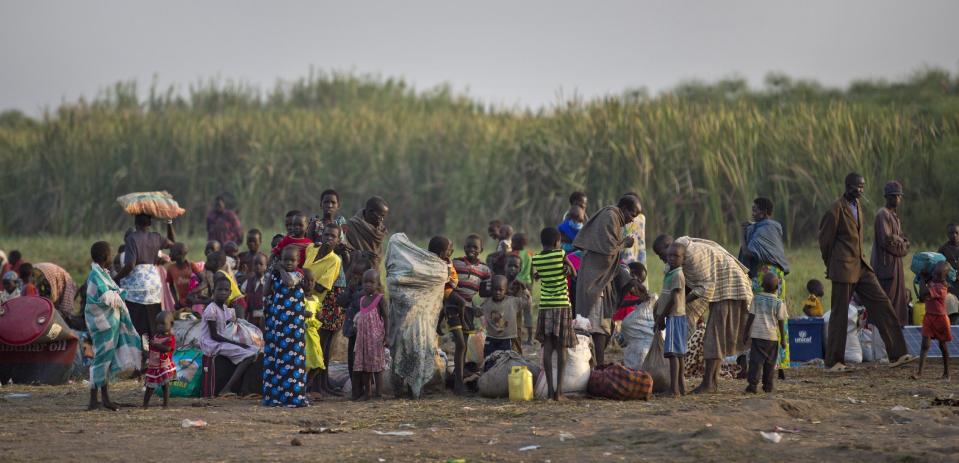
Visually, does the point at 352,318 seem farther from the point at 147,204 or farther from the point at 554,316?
the point at 147,204

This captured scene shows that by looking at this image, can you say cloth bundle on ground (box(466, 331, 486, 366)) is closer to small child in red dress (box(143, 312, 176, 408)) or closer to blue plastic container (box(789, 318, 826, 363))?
small child in red dress (box(143, 312, 176, 408))

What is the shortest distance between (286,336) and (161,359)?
3.11 ft

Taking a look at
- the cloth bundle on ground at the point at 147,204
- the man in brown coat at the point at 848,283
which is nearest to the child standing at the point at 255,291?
the cloth bundle on ground at the point at 147,204

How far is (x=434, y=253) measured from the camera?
36.0 feet

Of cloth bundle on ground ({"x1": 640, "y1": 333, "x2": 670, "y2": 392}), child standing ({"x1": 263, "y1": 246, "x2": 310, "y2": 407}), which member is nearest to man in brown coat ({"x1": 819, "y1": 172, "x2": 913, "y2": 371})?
cloth bundle on ground ({"x1": 640, "y1": 333, "x2": 670, "y2": 392})

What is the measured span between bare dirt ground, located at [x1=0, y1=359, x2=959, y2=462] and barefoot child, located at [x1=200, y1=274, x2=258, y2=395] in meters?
0.34

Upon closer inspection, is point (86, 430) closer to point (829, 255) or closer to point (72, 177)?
point (829, 255)

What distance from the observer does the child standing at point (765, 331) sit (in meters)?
10.6

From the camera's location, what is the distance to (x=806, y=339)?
1337cm

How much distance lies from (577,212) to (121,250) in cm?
536

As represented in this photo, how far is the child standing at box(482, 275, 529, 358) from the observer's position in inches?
448

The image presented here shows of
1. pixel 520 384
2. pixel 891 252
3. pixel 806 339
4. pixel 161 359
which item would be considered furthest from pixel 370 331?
pixel 891 252

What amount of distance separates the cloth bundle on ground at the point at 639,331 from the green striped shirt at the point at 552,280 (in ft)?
4.35

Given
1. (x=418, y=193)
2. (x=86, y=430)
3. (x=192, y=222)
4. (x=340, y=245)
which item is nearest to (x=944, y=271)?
(x=340, y=245)
